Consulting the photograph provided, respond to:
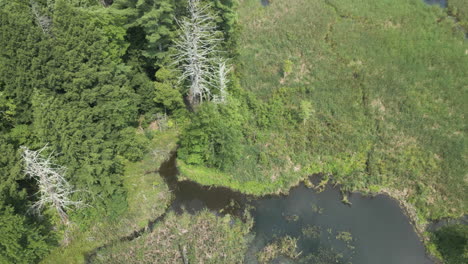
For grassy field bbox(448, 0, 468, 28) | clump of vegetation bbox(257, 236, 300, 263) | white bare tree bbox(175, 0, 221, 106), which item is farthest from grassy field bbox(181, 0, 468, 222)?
white bare tree bbox(175, 0, 221, 106)

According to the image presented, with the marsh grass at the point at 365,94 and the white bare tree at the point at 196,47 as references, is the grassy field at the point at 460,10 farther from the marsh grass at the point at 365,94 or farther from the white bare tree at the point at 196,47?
the white bare tree at the point at 196,47

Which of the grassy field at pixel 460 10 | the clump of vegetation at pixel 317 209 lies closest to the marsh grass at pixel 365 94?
the grassy field at pixel 460 10

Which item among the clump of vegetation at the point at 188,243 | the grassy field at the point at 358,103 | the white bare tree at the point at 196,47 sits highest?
the white bare tree at the point at 196,47

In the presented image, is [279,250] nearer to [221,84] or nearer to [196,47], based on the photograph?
[221,84]

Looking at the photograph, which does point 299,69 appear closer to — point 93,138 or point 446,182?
point 446,182

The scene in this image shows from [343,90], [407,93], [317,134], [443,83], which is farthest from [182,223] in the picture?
[443,83]
